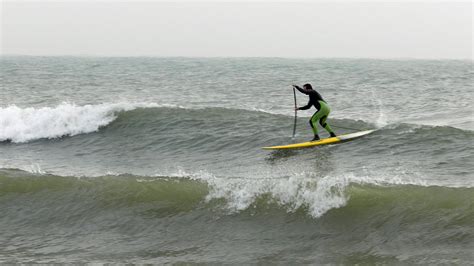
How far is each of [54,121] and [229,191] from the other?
37.6ft

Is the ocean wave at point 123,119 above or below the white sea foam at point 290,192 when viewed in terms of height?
above

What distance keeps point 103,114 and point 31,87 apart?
17.0m

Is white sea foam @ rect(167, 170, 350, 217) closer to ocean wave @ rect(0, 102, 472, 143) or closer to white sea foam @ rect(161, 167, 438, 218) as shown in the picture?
white sea foam @ rect(161, 167, 438, 218)

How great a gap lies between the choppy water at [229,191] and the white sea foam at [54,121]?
0.09 metres

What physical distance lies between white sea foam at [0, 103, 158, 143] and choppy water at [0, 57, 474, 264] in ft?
0.28

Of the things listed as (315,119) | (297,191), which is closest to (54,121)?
(315,119)

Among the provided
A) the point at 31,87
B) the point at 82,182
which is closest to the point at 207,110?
the point at 82,182

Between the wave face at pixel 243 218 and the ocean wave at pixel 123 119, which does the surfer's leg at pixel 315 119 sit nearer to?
the ocean wave at pixel 123 119

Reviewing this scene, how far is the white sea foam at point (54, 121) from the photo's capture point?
18.3m

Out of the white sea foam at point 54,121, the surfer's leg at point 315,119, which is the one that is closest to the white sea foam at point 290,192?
the surfer's leg at point 315,119

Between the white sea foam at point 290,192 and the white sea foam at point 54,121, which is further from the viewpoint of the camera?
the white sea foam at point 54,121

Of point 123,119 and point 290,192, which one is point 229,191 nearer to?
point 290,192

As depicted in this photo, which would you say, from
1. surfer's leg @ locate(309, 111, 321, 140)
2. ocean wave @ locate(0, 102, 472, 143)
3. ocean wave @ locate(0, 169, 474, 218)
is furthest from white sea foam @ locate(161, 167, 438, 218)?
ocean wave @ locate(0, 102, 472, 143)

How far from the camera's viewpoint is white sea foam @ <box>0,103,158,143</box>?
18328mm
